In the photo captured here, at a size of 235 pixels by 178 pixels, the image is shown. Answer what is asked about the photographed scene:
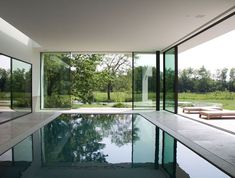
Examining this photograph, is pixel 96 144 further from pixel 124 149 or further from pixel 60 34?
pixel 60 34

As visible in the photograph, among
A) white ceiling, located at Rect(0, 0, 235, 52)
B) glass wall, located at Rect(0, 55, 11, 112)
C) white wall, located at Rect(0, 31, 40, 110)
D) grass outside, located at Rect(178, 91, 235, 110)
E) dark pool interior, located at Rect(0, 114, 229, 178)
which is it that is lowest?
dark pool interior, located at Rect(0, 114, 229, 178)

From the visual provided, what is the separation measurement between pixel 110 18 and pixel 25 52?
570 centimetres

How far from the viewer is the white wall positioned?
9695 millimetres

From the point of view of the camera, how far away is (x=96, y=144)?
6668 mm

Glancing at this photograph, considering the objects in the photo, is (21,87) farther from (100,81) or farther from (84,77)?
(100,81)

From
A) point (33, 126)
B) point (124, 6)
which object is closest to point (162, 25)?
point (124, 6)

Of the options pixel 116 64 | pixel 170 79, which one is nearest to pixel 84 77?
pixel 116 64

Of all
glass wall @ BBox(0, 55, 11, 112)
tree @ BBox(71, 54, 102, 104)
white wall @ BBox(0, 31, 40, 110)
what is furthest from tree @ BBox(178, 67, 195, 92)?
glass wall @ BBox(0, 55, 11, 112)

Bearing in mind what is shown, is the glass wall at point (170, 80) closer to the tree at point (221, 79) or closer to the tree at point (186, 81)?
the tree at point (186, 81)

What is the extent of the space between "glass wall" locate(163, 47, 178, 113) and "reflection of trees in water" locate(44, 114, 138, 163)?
335 centimetres

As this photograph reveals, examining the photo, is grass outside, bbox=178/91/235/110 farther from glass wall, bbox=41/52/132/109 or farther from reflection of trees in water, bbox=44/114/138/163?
reflection of trees in water, bbox=44/114/138/163

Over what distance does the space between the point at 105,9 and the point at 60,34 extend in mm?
3440

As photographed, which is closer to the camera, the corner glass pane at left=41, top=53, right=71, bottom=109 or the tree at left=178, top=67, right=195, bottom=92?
→ the corner glass pane at left=41, top=53, right=71, bottom=109

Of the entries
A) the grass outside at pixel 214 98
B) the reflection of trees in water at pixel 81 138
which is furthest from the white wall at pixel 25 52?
the grass outside at pixel 214 98
